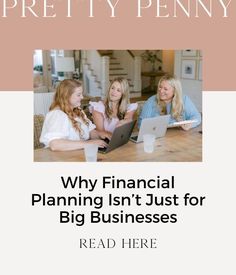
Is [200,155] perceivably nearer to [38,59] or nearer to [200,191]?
[200,191]

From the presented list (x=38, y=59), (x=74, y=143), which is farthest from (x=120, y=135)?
(x=38, y=59)

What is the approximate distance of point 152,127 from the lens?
5.69ft

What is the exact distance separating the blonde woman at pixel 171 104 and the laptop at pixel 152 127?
35cm

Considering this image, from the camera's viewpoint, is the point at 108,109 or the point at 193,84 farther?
the point at 193,84

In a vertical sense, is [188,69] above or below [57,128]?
above

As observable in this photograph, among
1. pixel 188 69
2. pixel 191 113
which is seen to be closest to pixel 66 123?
pixel 191 113

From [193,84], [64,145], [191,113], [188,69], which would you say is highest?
[188,69]

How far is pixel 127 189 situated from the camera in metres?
1.40

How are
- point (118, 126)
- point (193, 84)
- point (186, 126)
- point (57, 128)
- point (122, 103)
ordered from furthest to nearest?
point (193, 84) < point (122, 103) < point (186, 126) < point (57, 128) < point (118, 126)

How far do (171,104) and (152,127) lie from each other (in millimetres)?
529

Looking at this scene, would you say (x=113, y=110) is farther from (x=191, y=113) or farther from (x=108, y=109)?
(x=191, y=113)

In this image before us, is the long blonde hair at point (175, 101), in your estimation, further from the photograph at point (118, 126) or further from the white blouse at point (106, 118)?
the white blouse at point (106, 118)
